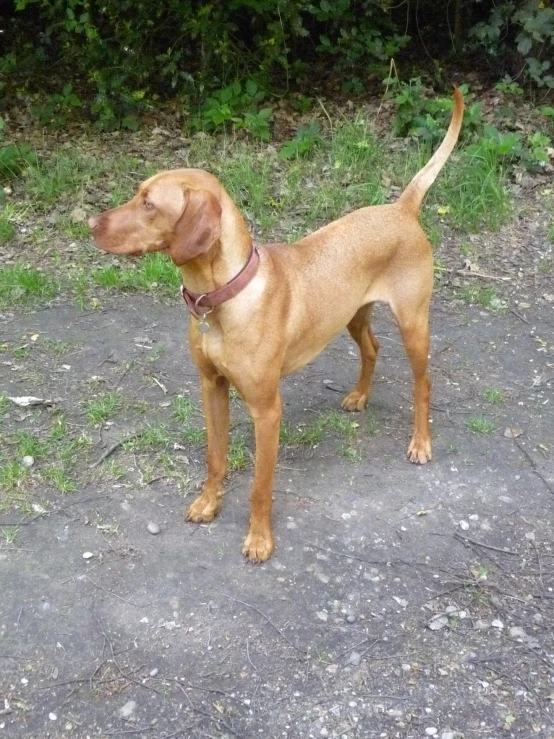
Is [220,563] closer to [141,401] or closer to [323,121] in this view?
[141,401]

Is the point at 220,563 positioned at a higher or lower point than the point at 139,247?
lower

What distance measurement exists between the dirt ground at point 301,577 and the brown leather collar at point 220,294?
1074mm

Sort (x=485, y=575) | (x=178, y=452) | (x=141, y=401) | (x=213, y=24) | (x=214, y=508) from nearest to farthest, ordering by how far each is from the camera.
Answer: (x=485, y=575) → (x=214, y=508) → (x=178, y=452) → (x=141, y=401) → (x=213, y=24)

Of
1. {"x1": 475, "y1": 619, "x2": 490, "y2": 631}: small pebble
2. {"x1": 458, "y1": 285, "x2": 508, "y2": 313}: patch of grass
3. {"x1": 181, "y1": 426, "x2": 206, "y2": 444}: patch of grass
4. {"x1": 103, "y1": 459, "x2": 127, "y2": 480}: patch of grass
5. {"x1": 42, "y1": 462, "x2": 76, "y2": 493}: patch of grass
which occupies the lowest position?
{"x1": 458, "y1": 285, "x2": 508, "y2": 313}: patch of grass

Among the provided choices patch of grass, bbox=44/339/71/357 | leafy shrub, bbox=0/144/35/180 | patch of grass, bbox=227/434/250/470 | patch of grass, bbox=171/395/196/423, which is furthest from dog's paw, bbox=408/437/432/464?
leafy shrub, bbox=0/144/35/180

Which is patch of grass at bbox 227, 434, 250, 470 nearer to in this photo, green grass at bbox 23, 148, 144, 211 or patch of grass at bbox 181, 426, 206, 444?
patch of grass at bbox 181, 426, 206, 444

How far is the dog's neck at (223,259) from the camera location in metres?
2.83

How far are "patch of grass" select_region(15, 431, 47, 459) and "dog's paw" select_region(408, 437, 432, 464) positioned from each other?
1.83 m

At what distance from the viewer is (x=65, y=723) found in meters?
2.60

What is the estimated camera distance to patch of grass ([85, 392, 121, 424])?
4.13 metres

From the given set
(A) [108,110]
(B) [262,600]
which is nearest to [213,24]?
(A) [108,110]

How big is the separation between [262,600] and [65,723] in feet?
2.80

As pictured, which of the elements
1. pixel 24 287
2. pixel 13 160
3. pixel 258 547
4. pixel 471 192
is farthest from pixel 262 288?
pixel 13 160

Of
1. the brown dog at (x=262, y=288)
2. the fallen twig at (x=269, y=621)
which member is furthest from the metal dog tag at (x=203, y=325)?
the fallen twig at (x=269, y=621)
